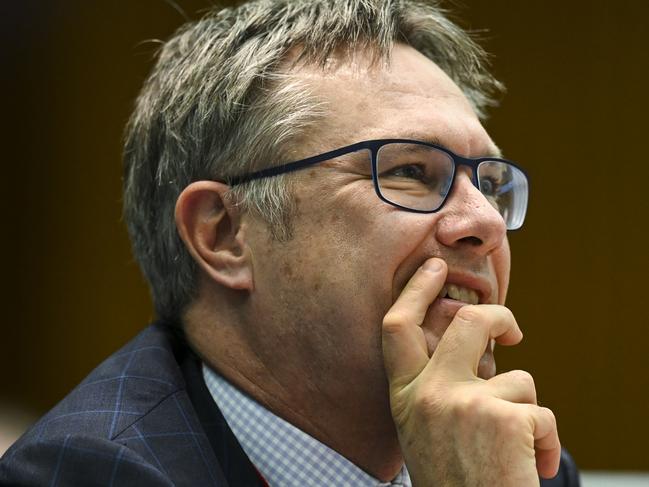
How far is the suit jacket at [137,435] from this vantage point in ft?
5.35

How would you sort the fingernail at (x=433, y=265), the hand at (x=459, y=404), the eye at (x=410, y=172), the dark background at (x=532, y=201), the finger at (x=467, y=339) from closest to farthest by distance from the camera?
1. the hand at (x=459, y=404)
2. the finger at (x=467, y=339)
3. the fingernail at (x=433, y=265)
4. the eye at (x=410, y=172)
5. the dark background at (x=532, y=201)

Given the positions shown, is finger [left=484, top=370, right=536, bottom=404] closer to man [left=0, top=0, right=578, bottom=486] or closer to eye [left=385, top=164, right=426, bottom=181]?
man [left=0, top=0, right=578, bottom=486]

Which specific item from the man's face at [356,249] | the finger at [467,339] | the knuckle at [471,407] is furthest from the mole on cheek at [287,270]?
the knuckle at [471,407]

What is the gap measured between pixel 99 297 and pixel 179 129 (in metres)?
2.53

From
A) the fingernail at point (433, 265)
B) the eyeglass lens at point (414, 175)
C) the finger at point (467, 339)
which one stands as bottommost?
the finger at point (467, 339)

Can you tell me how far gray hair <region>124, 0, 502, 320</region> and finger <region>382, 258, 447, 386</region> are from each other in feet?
1.02

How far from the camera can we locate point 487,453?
5.24 ft

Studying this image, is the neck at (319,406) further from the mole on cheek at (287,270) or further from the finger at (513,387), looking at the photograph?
the finger at (513,387)

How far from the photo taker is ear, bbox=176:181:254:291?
200 cm

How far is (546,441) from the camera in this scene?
1.71m

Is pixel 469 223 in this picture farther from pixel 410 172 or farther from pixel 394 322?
pixel 394 322

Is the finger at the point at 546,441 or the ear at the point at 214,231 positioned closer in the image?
the finger at the point at 546,441

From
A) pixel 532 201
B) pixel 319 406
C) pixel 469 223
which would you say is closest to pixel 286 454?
pixel 319 406

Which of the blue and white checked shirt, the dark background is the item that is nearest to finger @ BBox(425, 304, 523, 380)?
the blue and white checked shirt
